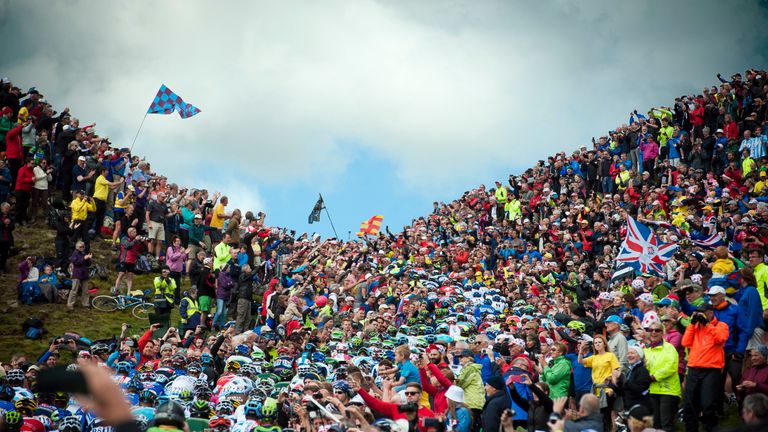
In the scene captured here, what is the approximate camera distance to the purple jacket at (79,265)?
82.8 ft

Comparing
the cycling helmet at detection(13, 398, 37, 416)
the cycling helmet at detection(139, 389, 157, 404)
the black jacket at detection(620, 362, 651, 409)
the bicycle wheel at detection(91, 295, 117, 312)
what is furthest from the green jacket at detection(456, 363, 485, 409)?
the bicycle wheel at detection(91, 295, 117, 312)

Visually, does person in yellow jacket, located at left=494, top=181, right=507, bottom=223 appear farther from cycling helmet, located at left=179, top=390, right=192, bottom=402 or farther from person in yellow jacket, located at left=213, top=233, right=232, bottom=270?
cycling helmet, located at left=179, top=390, right=192, bottom=402

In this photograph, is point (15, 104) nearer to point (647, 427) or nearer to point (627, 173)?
point (627, 173)

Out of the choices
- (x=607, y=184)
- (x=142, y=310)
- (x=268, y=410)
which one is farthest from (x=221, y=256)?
(x=268, y=410)

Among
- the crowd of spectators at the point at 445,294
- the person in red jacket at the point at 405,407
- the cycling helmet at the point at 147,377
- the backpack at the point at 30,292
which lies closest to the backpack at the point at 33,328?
the crowd of spectators at the point at 445,294

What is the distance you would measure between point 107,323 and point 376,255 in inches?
505

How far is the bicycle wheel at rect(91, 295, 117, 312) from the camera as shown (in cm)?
2714

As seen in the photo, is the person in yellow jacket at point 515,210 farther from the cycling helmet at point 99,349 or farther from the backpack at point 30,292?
the cycling helmet at point 99,349

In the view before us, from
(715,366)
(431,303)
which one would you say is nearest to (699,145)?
(431,303)

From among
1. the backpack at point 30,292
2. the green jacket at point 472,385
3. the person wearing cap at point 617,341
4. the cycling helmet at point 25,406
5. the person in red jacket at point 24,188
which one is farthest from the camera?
the person in red jacket at point 24,188

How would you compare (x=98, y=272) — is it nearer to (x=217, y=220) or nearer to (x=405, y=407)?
(x=217, y=220)

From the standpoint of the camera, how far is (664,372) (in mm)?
13102

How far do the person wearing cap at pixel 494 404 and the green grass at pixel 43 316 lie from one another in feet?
50.3

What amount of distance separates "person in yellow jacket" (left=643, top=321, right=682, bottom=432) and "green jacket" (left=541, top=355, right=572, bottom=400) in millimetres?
1306
